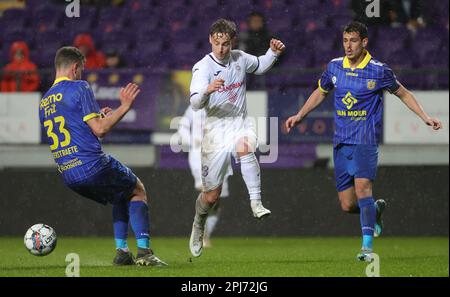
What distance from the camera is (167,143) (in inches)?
538

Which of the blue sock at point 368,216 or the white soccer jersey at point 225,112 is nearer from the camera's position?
the white soccer jersey at point 225,112

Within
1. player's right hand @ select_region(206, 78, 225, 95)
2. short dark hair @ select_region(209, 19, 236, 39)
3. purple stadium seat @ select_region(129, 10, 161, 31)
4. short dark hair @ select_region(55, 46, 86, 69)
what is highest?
purple stadium seat @ select_region(129, 10, 161, 31)

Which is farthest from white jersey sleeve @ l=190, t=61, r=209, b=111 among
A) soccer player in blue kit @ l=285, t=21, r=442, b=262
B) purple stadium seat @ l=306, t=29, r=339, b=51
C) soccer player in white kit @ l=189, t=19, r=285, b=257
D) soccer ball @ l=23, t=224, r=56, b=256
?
purple stadium seat @ l=306, t=29, r=339, b=51

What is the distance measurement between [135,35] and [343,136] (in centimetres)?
448

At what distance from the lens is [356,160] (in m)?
10.2

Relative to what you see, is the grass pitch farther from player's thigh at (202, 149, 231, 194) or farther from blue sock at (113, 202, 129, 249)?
player's thigh at (202, 149, 231, 194)

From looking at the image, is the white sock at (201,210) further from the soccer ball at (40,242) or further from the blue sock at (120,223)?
the soccer ball at (40,242)

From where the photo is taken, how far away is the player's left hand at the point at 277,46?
31.9 feet

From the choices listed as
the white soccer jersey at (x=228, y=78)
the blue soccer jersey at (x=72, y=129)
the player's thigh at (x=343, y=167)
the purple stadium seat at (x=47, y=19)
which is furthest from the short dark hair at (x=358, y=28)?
the purple stadium seat at (x=47, y=19)

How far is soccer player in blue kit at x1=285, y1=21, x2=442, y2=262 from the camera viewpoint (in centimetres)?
995

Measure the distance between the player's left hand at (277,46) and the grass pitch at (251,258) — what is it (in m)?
1.87

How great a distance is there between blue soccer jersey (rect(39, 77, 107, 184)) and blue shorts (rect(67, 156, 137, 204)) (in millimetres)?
57
